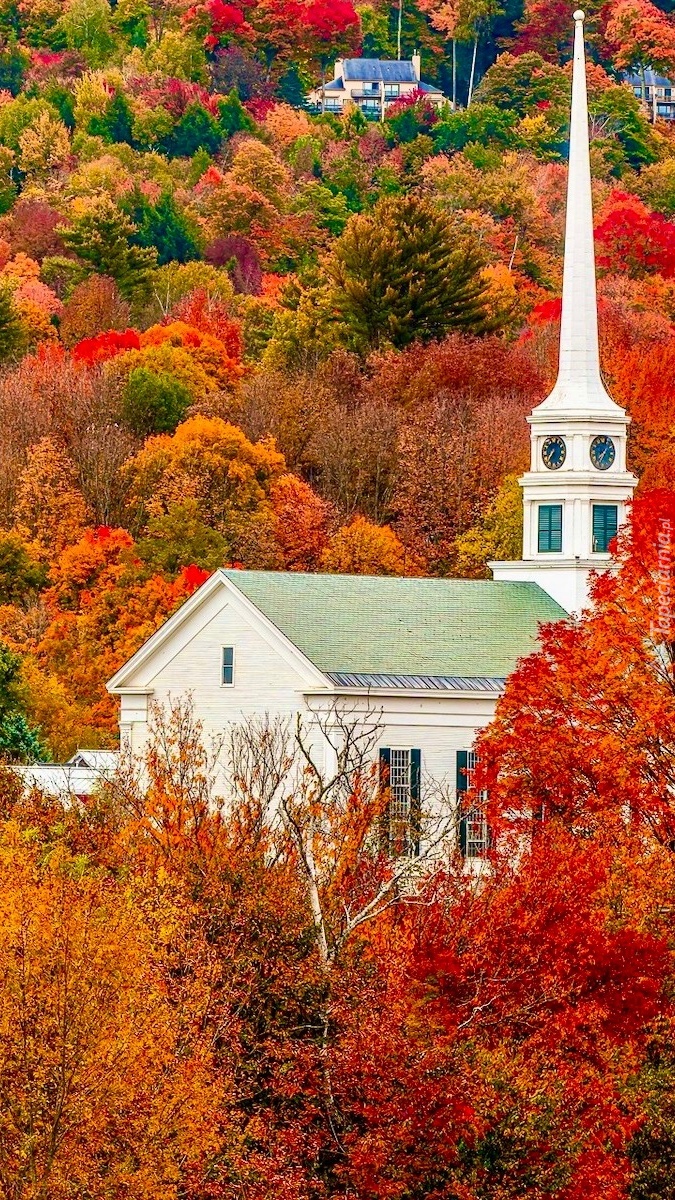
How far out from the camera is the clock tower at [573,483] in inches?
3310

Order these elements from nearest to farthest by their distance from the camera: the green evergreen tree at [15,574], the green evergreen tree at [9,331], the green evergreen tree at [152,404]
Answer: the green evergreen tree at [15,574], the green evergreen tree at [152,404], the green evergreen tree at [9,331]

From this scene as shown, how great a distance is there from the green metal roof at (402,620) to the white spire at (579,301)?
5227 millimetres

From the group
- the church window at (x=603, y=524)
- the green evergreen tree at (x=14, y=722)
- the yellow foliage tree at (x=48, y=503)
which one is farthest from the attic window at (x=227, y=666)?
the yellow foliage tree at (x=48, y=503)

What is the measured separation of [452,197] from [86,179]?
15.7m

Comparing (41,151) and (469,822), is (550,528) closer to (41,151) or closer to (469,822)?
(469,822)

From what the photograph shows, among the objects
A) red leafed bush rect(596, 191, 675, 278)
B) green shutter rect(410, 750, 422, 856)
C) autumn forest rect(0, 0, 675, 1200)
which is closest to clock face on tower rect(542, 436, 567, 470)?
autumn forest rect(0, 0, 675, 1200)

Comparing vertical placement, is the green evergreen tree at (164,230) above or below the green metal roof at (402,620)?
above

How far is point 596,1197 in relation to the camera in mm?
58906

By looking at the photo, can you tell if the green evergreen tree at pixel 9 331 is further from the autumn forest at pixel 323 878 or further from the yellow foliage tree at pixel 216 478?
the yellow foliage tree at pixel 216 478

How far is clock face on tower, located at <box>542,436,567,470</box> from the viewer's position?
282 feet

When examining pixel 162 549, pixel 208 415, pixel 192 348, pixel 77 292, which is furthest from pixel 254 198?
pixel 162 549

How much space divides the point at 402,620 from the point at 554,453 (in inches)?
291

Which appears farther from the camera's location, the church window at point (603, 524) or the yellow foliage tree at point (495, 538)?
the yellow foliage tree at point (495, 538)

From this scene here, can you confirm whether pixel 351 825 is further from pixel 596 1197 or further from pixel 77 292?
pixel 77 292
